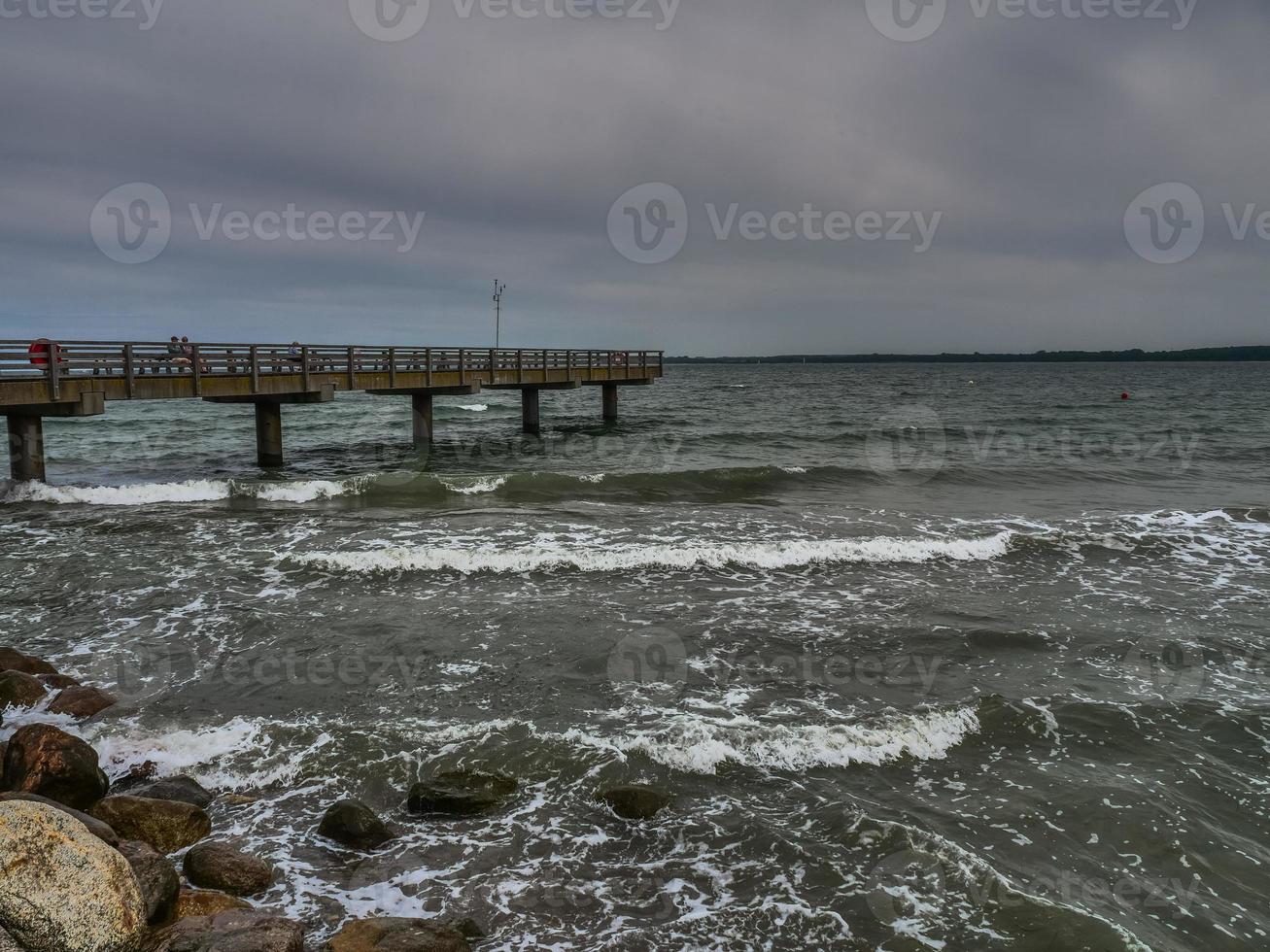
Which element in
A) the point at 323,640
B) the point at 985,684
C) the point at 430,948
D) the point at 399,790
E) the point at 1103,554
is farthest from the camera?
the point at 1103,554

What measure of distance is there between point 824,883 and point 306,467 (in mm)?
26449

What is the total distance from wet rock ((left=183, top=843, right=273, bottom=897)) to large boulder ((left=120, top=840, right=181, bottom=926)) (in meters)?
0.28

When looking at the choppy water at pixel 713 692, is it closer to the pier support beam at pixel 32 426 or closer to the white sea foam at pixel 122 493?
the white sea foam at pixel 122 493

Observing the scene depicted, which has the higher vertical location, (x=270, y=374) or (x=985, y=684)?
(x=270, y=374)

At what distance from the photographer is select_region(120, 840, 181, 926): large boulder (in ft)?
15.4

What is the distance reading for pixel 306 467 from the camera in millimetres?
28188

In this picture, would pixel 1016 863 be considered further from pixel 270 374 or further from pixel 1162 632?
pixel 270 374

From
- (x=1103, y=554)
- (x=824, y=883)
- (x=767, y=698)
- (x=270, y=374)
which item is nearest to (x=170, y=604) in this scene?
(x=767, y=698)

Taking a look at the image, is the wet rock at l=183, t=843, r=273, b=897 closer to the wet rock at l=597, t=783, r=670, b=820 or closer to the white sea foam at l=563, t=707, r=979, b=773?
the wet rock at l=597, t=783, r=670, b=820

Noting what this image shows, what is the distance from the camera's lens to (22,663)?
8820mm

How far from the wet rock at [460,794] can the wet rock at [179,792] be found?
1691 mm

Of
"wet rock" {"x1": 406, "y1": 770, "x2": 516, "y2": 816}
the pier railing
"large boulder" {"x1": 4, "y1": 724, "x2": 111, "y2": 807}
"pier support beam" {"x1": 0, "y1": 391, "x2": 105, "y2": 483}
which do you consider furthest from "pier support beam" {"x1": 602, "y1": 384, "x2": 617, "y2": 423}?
"large boulder" {"x1": 4, "y1": 724, "x2": 111, "y2": 807}

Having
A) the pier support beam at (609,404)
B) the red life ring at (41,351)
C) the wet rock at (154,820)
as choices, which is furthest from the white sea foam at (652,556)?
the pier support beam at (609,404)

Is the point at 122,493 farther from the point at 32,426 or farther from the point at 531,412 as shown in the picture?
the point at 531,412
